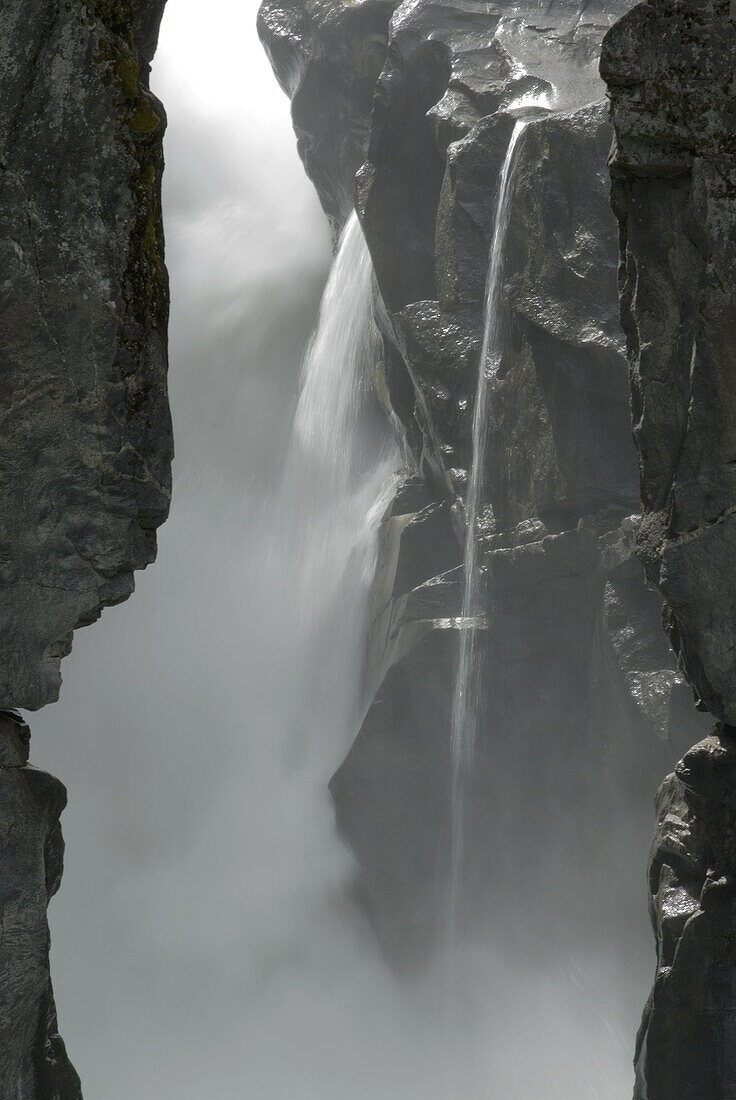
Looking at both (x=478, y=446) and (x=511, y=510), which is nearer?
(x=511, y=510)

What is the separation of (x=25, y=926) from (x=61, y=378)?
252cm

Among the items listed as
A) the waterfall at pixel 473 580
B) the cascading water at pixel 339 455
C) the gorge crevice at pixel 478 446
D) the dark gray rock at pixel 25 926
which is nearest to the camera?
the gorge crevice at pixel 478 446

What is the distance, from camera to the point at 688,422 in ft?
18.8

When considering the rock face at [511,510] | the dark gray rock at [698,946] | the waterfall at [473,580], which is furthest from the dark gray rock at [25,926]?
the waterfall at [473,580]

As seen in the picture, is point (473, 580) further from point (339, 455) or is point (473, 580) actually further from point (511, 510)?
point (339, 455)

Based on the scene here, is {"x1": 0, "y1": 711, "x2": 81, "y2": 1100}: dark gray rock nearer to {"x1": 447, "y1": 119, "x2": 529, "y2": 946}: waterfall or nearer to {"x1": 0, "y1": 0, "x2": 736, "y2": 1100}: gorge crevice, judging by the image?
{"x1": 0, "y1": 0, "x2": 736, "y2": 1100}: gorge crevice

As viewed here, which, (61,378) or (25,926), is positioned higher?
(61,378)

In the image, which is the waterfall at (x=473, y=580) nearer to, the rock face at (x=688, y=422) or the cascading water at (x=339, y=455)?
the cascading water at (x=339, y=455)

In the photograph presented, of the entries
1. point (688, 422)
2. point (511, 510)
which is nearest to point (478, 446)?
point (511, 510)

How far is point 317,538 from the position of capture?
18.3 metres

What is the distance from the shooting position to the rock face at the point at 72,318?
15.9 ft

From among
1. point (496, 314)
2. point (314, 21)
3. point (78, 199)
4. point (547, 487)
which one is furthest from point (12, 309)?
point (314, 21)

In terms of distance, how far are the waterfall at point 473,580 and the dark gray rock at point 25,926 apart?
28.5 feet

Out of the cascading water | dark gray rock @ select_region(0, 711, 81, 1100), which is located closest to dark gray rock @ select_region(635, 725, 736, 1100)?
dark gray rock @ select_region(0, 711, 81, 1100)
